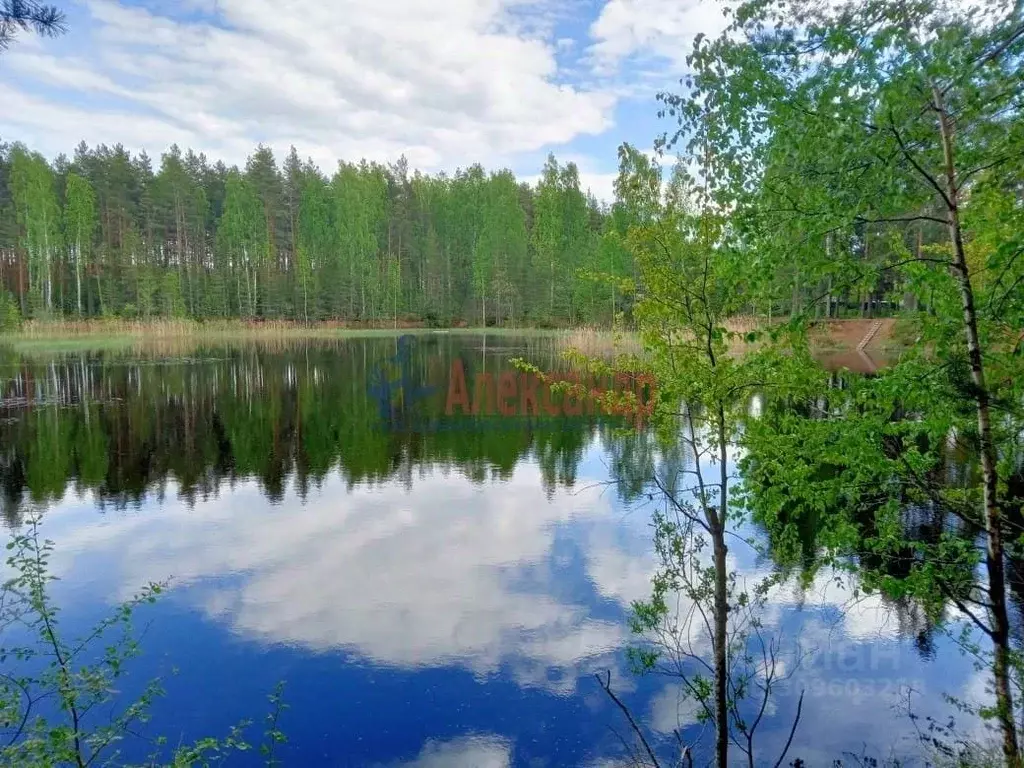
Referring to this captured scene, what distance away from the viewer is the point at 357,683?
587 cm

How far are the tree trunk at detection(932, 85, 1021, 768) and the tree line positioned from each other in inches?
1597

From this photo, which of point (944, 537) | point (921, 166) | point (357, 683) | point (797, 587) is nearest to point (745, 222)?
point (921, 166)

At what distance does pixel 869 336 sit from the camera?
35500 mm

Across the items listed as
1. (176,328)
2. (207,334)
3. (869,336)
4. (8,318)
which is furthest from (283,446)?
(207,334)

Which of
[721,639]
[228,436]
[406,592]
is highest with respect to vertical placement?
[721,639]

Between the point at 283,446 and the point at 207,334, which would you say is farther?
the point at 207,334

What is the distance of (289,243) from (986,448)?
67895 millimetres

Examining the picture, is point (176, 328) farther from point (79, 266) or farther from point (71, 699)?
point (71, 699)

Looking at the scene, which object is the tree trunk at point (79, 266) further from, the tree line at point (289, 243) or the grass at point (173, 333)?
the grass at point (173, 333)

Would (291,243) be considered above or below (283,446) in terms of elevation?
above

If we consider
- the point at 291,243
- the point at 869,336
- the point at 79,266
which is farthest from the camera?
the point at 291,243

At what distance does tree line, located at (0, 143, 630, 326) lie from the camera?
4922cm

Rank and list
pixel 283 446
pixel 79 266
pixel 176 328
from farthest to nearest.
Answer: pixel 79 266 < pixel 176 328 < pixel 283 446

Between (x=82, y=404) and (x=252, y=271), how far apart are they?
4233 centimetres
